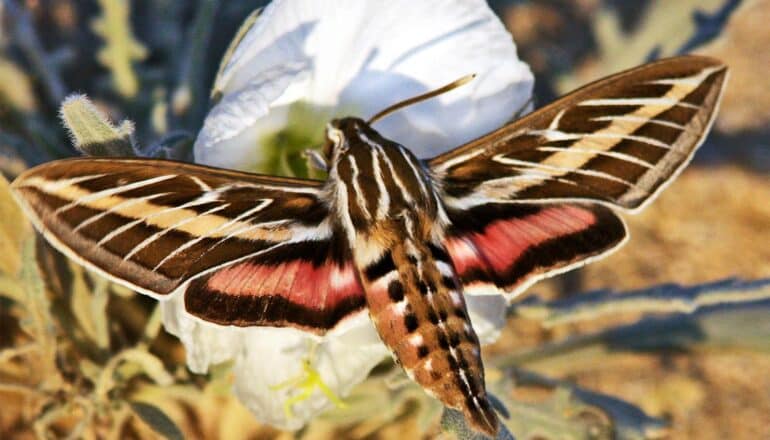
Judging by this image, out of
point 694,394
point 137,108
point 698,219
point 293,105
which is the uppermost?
point 293,105

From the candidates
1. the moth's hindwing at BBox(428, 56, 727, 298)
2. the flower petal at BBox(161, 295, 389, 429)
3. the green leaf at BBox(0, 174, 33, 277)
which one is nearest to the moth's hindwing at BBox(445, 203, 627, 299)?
the moth's hindwing at BBox(428, 56, 727, 298)

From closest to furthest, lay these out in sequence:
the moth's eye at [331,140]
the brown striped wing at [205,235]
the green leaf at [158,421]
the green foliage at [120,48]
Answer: the brown striped wing at [205,235] → the moth's eye at [331,140] → the green leaf at [158,421] → the green foliage at [120,48]

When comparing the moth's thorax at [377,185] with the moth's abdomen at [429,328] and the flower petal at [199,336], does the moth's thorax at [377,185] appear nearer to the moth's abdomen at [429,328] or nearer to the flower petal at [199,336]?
the moth's abdomen at [429,328]

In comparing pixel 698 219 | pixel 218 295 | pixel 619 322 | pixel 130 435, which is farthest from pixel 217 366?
pixel 698 219

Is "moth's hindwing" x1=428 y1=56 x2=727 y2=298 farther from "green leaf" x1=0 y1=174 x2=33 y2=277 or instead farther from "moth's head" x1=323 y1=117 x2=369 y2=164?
"green leaf" x1=0 y1=174 x2=33 y2=277

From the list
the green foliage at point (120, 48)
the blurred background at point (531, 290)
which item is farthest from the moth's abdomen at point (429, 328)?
the green foliage at point (120, 48)

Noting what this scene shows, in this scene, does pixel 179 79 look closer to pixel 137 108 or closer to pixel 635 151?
pixel 137 108

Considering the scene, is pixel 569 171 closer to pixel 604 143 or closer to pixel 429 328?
pixel 604 143
